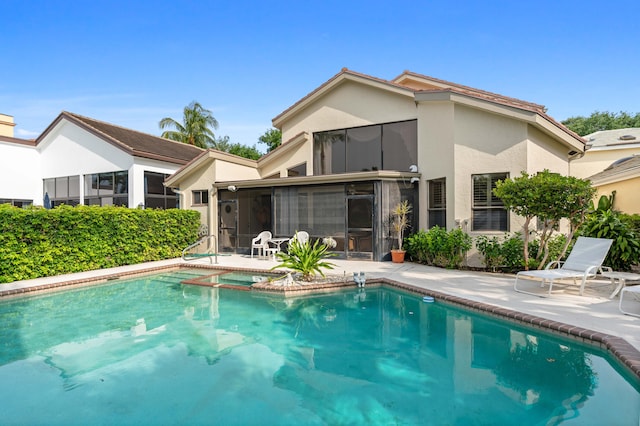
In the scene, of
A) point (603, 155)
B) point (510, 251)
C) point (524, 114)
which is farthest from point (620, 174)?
point (603, 155)

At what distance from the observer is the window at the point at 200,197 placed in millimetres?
17281

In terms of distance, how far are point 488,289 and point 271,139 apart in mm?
37186

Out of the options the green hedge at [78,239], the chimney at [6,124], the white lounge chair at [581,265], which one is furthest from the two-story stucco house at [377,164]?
the chimney at [6,124]

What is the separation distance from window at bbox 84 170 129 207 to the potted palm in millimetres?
14607

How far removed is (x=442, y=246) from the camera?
37.4 feet

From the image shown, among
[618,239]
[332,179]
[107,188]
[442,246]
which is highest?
[107,188]

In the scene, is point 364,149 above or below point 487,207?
above

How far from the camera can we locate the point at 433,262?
39.4ft

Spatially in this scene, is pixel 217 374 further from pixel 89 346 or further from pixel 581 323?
pixel 581 323

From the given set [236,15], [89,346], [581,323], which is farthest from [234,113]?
[581,323]

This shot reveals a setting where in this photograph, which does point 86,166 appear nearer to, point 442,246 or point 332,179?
point 332,179

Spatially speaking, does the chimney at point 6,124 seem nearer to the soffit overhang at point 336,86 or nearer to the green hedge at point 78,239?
the green hedge at point 78,239

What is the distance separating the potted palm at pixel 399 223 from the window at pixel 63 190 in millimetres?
18911

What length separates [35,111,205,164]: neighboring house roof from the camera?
1931 cm
